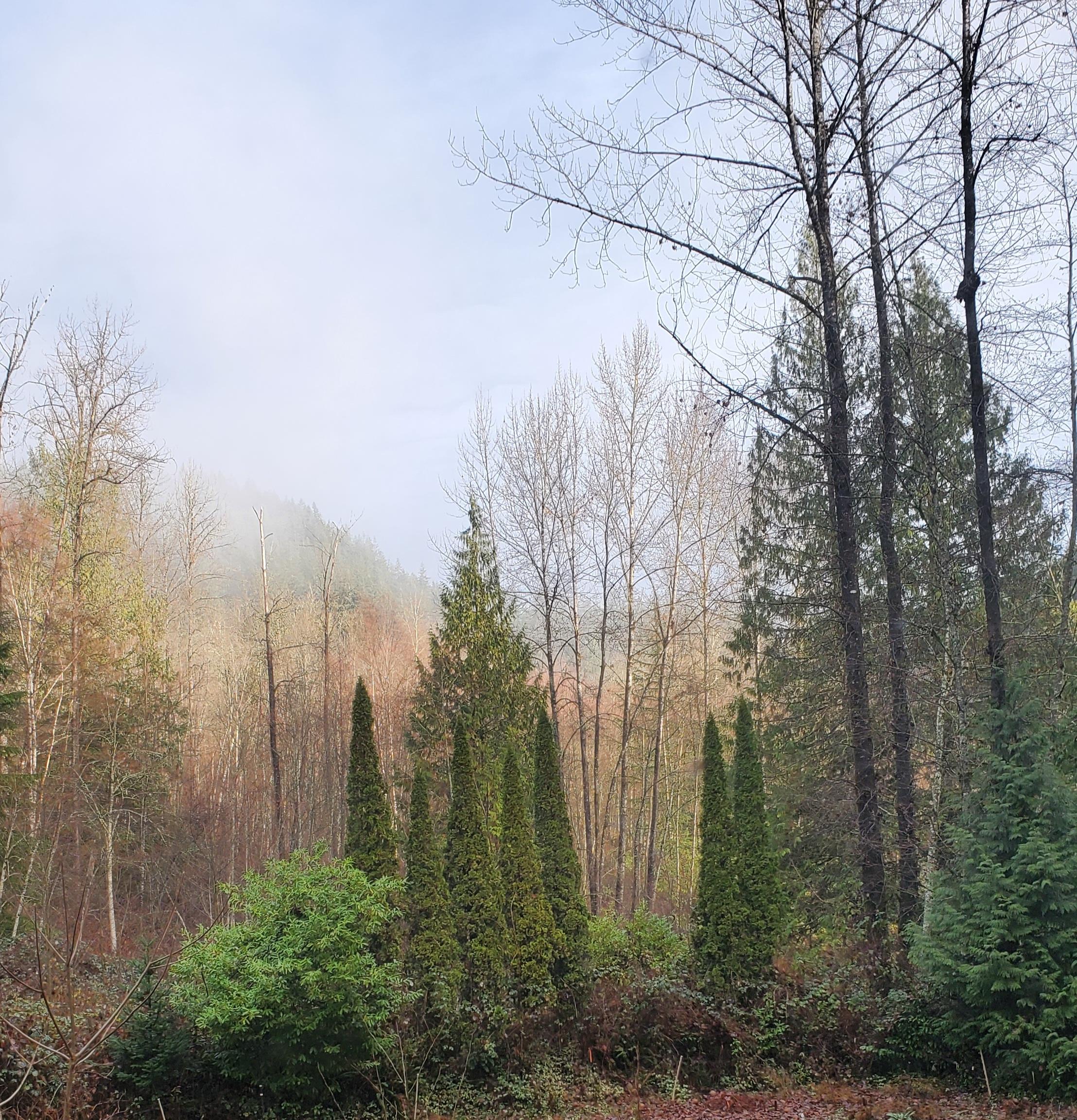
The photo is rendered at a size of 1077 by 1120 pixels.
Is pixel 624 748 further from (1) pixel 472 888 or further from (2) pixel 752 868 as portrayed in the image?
(1) pixel 472 888

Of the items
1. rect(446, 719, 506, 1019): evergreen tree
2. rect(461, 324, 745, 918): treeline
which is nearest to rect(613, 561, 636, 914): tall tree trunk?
rect(461, 324, 745, 918): treeline

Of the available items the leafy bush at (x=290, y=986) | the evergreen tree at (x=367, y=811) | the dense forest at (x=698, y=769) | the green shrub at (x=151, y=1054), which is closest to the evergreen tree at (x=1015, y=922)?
the dense forest at (x=698, y=769)

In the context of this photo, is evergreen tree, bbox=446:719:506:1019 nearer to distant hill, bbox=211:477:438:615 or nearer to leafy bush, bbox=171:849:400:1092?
leafy bush, bbox=171:849:400:1092

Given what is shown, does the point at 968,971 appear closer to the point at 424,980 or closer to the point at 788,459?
the point at 424,980

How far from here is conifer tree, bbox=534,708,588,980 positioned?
32.1 ft

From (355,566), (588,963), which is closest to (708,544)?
(588,963)

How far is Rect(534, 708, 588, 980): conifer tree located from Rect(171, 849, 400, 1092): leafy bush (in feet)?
10.1

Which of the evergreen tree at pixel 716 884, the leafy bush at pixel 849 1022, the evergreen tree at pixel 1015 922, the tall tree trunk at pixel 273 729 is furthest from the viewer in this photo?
the tall tree trunk at pixel 273 729

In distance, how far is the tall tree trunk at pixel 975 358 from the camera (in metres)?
7.64

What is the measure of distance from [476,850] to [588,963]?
186 centimetres

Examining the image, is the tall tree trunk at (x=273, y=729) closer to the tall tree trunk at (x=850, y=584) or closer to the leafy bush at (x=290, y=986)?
the leafy bush at (x=290, y=986)

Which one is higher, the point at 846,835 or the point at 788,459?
the point at 788,459

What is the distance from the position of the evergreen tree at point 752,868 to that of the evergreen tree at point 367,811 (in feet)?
13.8

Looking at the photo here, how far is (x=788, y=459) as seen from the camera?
47.5ft
